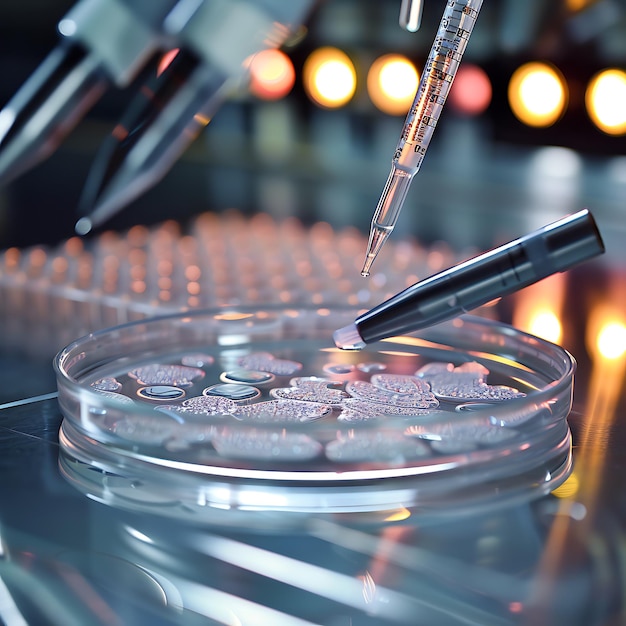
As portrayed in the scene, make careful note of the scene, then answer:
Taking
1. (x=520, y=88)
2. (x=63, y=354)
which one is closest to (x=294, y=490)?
(x=63, y=354)

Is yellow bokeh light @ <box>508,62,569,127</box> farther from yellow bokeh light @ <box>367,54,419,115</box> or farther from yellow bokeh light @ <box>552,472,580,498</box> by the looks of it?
yellow bokeh light @ <box>552,472,580,498</box>

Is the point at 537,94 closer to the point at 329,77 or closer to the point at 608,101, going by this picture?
the point at 608,101

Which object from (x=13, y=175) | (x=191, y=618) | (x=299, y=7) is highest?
(x=299, y=7)

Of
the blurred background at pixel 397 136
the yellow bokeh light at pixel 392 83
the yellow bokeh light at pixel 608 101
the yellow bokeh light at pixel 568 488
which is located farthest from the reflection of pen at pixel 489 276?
the yellow bokeh light at pixel 392 83

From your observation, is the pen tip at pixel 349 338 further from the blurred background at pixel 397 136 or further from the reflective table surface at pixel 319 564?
the blurred background at pixel 397 136

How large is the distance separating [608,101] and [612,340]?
2.62 ft

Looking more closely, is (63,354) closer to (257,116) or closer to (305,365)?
(305,365)

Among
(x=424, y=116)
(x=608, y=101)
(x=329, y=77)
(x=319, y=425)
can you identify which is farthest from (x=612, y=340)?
(x=329, y=77)

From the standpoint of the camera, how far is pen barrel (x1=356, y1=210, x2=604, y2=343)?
55cm

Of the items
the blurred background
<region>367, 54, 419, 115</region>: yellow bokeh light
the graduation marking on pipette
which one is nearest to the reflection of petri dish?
the graduation marking on pipette

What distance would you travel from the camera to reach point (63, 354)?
0.63m

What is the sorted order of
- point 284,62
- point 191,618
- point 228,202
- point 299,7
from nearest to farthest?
point 191,618
point 299,7
point 228,202
point 284,62

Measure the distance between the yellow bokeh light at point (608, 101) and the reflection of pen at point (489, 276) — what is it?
1081 millimetres

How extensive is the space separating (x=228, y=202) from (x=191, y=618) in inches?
49.4
